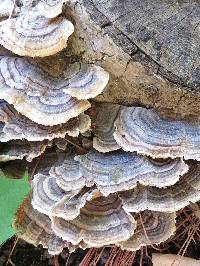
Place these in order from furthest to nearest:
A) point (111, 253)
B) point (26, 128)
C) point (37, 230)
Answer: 1. point (111, 253)
2. point (37, 230)
3. point (26, 128)

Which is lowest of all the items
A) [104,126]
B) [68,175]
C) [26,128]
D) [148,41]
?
[68,175]

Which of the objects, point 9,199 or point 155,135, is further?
point 9,199

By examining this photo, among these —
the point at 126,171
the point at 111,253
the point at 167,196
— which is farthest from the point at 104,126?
the point at 111,253

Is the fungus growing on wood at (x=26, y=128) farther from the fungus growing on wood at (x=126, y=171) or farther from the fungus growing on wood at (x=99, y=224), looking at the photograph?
the fungus growing on wood at (x=99, y=224)

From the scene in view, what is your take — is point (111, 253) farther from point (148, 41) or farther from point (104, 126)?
point (148, 41)

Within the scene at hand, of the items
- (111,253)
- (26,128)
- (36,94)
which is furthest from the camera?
(111,253)
